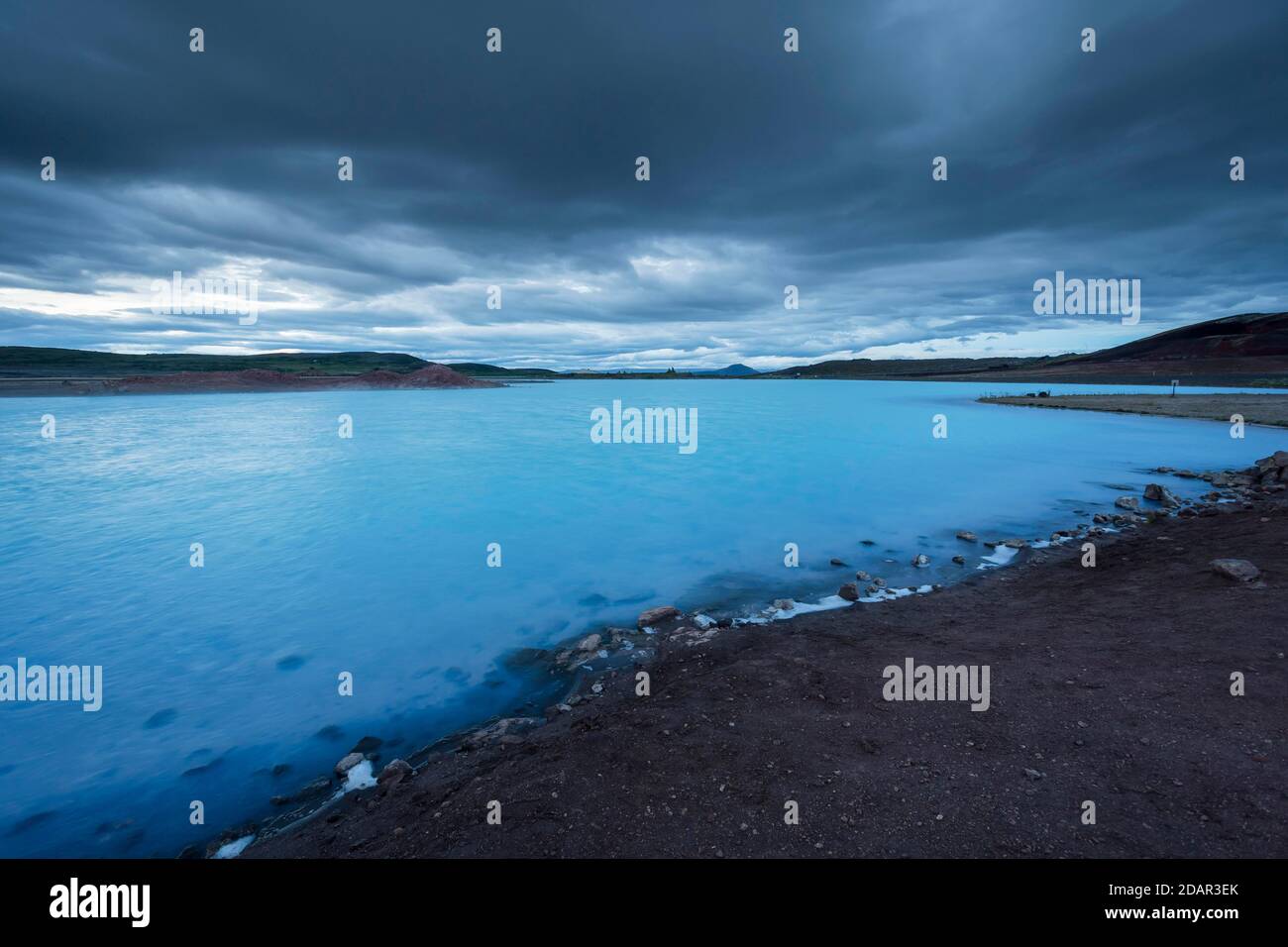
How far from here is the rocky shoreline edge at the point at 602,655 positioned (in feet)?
20.1

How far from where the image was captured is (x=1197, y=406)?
179ft

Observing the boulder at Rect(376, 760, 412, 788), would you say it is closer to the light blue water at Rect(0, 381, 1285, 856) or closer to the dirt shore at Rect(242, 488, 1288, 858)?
the dirt shore at Rect(242, 488, 1288, 858)

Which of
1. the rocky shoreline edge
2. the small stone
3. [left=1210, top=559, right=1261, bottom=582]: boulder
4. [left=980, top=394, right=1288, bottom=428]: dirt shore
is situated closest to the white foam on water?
the rocky shoreline edge

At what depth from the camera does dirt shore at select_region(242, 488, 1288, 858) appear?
439 cm

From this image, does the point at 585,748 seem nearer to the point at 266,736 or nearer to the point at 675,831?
the point at 675,831

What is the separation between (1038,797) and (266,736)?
9747mm

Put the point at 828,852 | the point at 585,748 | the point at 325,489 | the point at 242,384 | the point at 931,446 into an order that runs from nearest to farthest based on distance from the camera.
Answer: the point at 828,852 → the point at 585,748 → the point at 325,489 → the point at 931,446 → the point at 242,384

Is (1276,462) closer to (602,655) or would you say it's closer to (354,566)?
(602,655)

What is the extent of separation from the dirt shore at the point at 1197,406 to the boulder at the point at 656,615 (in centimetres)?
5512

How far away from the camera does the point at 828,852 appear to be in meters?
4.29

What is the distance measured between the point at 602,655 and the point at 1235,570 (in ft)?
37.7

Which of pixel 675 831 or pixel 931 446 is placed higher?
pixel 931 446

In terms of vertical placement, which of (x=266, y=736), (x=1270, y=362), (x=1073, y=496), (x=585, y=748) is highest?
(x=1270, y=362)
